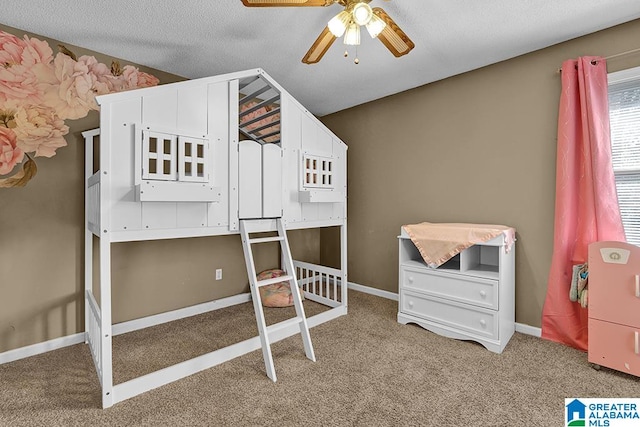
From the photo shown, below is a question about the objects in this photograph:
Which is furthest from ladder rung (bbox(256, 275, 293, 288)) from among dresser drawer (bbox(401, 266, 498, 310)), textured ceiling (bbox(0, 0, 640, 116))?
textured ceiling (bbox(0, 0, 640, 116))

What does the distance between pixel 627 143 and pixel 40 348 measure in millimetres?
4576

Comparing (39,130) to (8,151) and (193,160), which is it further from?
(193,160)

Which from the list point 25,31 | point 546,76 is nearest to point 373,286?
point 546,76

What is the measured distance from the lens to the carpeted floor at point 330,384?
5.36 ft

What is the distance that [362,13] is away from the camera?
1.62 meters

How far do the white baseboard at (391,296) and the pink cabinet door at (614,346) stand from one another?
513 mm

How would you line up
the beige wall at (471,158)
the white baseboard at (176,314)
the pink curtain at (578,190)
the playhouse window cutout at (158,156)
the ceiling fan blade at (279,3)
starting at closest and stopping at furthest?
1. the ceiling fan blade at (279,3)
2. the playhouse window cutout at (158,156)
3. the pink curtain at (578,190)
4. the beige wall at (471,158)
5. the white baseboard at (176,314)

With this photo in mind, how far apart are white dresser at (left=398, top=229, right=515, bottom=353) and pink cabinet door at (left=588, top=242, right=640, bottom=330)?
52 centimetres

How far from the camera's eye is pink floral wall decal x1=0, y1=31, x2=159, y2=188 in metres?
2.20

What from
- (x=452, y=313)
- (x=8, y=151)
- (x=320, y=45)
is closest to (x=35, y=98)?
(x=8, y=151)

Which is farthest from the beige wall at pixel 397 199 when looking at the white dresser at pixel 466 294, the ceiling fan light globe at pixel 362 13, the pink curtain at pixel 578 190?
the ceiling fan light globe at pixel 362 13

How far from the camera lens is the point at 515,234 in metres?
2.67

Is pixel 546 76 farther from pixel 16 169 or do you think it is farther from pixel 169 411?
pixel 16 169

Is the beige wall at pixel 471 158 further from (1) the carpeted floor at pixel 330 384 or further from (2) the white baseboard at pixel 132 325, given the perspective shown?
(2) the white baseboard at pixel 132 325
